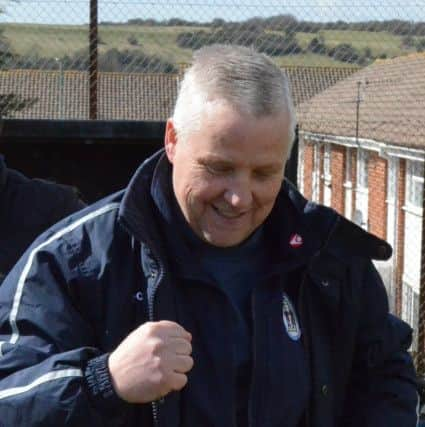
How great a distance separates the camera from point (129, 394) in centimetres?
167

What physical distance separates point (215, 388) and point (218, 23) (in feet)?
17.8

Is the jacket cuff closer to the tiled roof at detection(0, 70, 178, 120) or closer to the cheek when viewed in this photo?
the cheek

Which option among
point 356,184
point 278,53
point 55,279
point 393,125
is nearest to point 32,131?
point 55,279

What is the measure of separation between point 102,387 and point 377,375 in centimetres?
62

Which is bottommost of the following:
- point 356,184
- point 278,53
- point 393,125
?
point 356,184

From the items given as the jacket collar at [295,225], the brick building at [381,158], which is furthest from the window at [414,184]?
the jacket collar at [295,225]

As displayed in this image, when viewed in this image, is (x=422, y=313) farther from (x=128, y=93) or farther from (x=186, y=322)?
(x=128, y=93)

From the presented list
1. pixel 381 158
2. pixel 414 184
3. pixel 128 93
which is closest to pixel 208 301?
pixel 414 184

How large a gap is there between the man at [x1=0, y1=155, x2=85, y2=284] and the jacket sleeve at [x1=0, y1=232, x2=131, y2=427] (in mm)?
746

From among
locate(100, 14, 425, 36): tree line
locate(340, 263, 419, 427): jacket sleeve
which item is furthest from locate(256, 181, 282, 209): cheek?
locate(100, 14, 425, 36): tree line

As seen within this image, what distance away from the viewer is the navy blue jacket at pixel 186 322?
171 centimetres

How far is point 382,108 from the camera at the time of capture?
15.4 m

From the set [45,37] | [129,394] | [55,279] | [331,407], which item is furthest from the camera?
[45,37]

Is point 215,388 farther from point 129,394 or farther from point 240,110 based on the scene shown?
point 240,110
